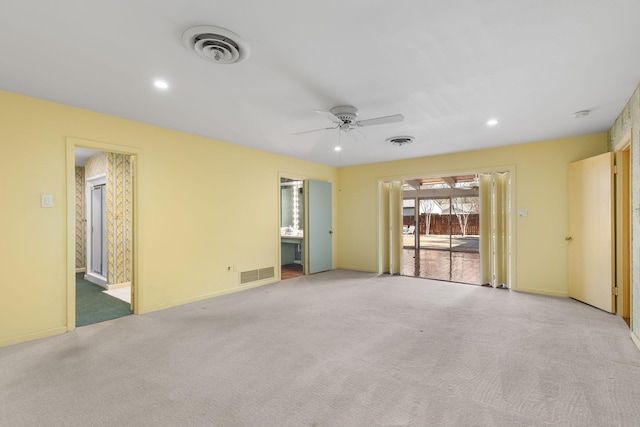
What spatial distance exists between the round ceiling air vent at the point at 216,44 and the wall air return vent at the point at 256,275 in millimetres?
3574

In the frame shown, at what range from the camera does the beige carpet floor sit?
1894 mm

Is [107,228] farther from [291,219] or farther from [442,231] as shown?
[442,231]

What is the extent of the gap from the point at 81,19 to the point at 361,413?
9.73ft

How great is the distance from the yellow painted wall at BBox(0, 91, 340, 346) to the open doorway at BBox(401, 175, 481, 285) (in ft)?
11.9

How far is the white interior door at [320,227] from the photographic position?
6.32 meters

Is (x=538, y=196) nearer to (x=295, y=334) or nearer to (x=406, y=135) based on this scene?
(x=406, y=135)

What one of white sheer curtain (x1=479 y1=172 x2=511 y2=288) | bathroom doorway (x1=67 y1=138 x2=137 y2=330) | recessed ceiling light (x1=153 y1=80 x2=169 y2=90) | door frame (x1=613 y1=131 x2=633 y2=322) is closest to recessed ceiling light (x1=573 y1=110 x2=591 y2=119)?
door frame (x1=613 y1=131 x2=633 y2=322)

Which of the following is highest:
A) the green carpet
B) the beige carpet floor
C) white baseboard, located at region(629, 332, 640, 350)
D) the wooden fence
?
the wooden fence

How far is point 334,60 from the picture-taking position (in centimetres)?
237

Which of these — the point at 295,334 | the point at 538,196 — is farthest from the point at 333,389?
the point at 538,196

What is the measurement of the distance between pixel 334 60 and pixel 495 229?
173 inches

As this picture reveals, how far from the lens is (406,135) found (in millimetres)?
4445

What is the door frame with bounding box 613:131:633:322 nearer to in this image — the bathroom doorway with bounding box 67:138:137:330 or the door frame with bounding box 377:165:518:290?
the door frame with bounding box 377:165:518:290

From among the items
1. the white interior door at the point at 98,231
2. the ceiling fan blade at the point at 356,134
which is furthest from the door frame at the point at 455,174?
the white interior door at the point at 98,231
